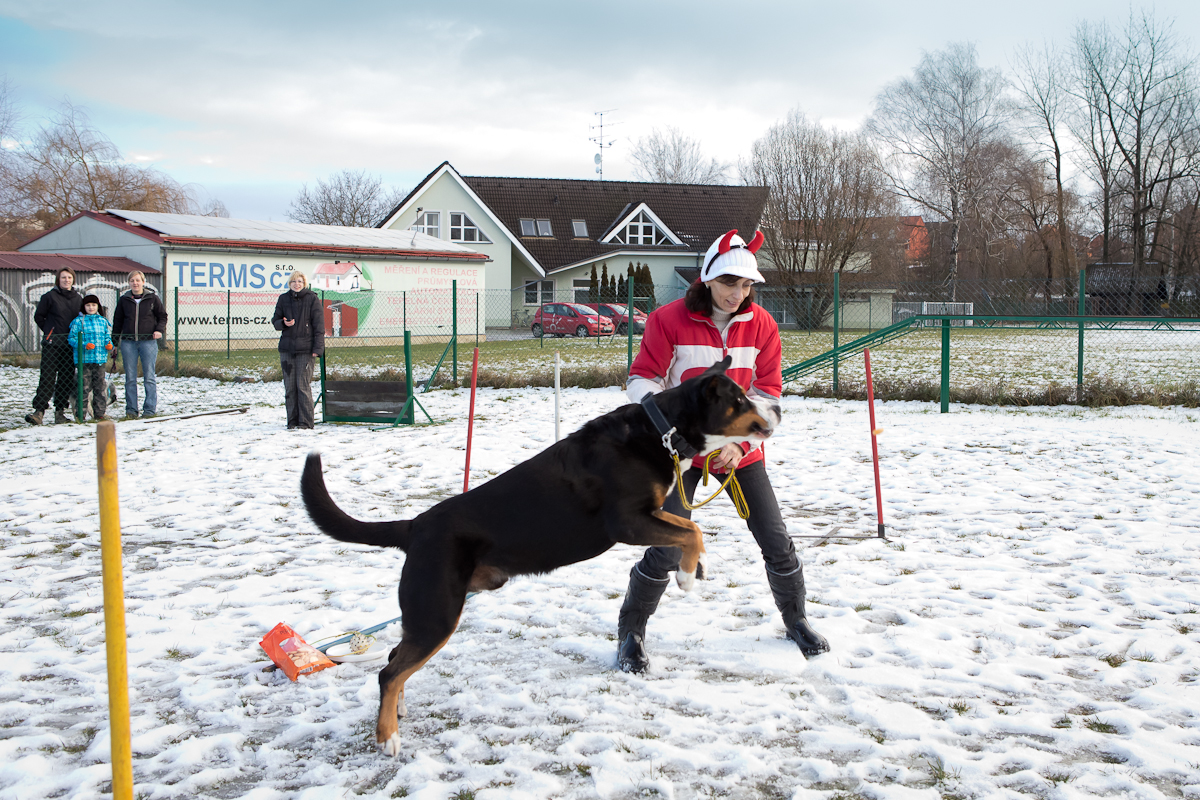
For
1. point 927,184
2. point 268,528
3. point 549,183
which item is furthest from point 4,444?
point 927,184

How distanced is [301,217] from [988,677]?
53952mm

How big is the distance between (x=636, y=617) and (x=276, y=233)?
27.0 m

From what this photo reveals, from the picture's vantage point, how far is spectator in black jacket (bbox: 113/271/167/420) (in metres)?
11.0

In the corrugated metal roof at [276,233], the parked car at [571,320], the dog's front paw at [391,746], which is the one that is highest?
the corrugated metal roof at [276,233]

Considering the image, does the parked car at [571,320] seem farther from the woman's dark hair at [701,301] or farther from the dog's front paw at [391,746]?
the dog's front paw at [391,746]

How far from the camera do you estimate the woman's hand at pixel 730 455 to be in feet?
10.6

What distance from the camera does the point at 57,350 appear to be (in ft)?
34.3

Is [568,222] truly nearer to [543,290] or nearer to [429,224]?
[543,290]

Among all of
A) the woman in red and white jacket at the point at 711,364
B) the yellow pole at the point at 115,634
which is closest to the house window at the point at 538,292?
the woman in red and white jacket at the point at 711,364

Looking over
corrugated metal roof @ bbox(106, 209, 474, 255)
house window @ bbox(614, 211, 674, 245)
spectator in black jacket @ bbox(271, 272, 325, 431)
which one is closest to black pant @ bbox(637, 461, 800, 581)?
spectator in black jacket @ bbox(271, 272, 325, 431)

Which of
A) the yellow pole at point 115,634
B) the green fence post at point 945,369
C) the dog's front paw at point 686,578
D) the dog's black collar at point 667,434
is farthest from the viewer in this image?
the green fence post at point 945,369

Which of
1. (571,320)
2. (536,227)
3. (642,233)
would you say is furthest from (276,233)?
(642,233)

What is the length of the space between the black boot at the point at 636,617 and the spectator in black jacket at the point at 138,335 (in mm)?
Answer: 9660

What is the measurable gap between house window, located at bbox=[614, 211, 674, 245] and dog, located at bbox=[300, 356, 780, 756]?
38.6 meters
